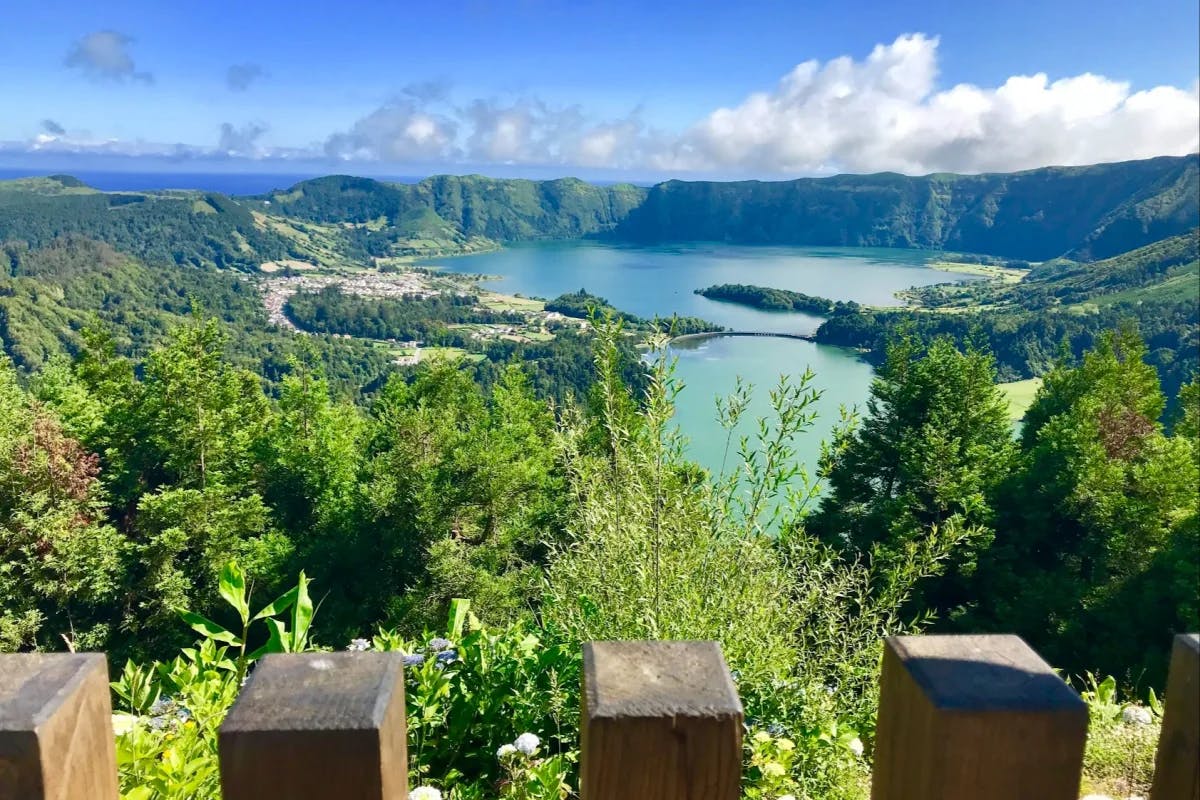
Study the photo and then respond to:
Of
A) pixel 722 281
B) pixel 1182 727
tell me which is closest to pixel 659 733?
pixel 1182 727

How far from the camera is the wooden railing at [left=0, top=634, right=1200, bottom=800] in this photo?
66cm

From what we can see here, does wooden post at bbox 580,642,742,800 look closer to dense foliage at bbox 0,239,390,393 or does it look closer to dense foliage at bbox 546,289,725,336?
dense foliage at bbox 546,289,725,336

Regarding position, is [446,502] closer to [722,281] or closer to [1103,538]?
[1103,538]

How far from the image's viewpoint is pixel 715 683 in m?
0.72

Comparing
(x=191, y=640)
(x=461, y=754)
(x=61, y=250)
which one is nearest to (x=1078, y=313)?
(x=191, y=640)

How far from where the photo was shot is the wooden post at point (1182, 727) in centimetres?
70

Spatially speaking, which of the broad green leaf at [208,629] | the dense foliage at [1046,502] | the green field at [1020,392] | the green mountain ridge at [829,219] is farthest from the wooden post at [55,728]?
the green mountain ridge at [829,219]

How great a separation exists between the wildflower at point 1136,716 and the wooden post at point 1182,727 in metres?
2.79

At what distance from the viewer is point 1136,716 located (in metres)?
3.13

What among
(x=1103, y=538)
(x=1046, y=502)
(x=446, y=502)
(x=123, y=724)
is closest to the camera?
(x=123, y=724)

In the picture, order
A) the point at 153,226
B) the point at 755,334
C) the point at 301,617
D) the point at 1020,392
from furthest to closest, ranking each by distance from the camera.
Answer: the point at 153,226 < the point at 755,334 < the point at 1020,392 < the point at 301,617

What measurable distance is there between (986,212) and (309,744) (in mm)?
198536

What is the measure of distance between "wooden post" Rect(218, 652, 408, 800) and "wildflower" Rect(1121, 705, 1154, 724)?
3273mm

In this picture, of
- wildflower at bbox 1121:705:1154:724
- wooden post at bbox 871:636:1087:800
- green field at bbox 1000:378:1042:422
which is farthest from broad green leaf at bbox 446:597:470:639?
green field at bbox 1000:378:1042:422
